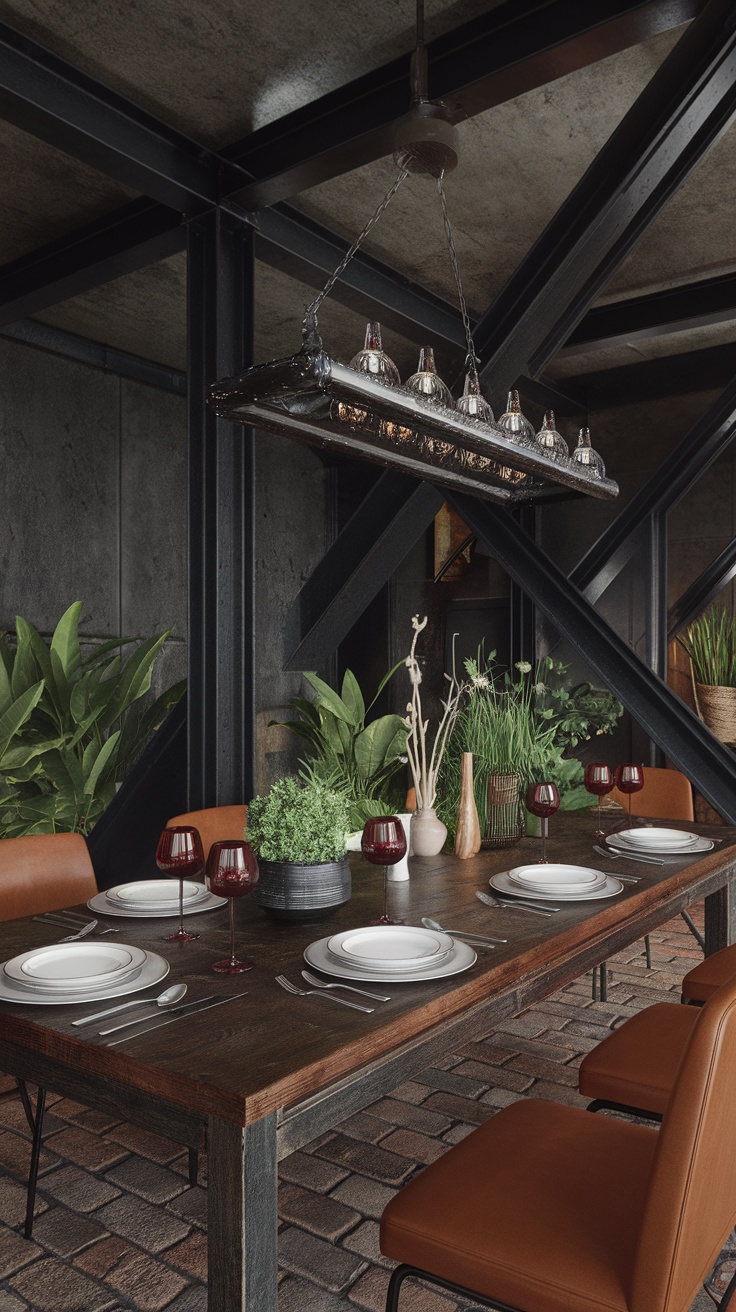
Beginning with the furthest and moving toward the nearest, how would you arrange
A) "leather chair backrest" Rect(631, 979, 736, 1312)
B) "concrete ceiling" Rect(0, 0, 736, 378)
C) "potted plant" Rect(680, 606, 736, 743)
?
1. "potted plant" Rect(680, 606, 736, 743)
2. "concrete ceiling" Rect(0, 0, 736, 378)
3. "leather chair backrest" Rect(631, 979, 736, 1312)

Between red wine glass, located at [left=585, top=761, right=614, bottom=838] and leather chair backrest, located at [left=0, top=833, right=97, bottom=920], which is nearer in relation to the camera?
leather chair backrest, located at [left=0, top=833, right=97, bottom=920]

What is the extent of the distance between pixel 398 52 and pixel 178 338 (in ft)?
8.97

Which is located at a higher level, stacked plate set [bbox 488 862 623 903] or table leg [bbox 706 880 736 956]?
stacked plate set [bbox 488 862 623 903]

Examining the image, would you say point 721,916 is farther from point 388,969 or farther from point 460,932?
point 388,969

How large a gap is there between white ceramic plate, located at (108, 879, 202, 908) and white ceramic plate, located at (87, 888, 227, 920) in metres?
0.01

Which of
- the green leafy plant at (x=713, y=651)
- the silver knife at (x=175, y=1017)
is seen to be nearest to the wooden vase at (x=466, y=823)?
the silver knife at (x=175, y=1017)

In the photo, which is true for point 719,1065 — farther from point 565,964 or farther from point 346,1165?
point 346,1165

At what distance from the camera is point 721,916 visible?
2537 mm

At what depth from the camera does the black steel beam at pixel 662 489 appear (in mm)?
4637

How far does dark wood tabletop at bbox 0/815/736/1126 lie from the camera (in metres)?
1.12

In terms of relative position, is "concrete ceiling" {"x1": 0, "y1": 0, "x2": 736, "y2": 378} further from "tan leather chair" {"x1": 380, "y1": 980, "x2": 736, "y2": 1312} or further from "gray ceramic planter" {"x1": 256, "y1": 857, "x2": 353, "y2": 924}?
"tan leather chair" {"x1": 380, "y1": 980, "x2": 736, "y2": 1312}

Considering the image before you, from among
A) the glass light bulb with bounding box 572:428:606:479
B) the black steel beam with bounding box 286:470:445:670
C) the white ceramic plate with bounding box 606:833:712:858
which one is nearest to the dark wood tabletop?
the white ceramic plate with bounding box 606:833:712:858

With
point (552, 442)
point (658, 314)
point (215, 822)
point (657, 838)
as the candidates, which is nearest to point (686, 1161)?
point (657, 838)

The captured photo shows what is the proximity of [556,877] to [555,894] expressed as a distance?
0.57ft
